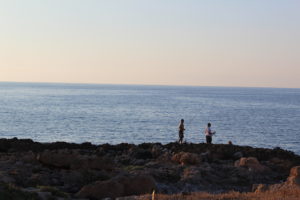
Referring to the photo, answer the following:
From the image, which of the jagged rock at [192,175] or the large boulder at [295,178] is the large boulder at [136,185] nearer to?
the jagged rock at [192,175]

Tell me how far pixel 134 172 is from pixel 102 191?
4.73m

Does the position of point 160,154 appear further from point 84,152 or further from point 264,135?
A: point 264,135

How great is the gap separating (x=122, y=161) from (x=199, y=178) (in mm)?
5457

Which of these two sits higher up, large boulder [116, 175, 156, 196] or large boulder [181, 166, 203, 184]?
large boulder [116, 175, 156, 196]

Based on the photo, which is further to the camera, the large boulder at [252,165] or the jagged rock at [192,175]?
the large boulder at [252,165]

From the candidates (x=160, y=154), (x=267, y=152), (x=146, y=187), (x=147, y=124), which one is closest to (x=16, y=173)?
(x=146, y=187)

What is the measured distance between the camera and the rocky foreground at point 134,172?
631 inches

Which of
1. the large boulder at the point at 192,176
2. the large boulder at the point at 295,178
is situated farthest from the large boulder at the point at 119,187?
the large boulder at the point at 295,178

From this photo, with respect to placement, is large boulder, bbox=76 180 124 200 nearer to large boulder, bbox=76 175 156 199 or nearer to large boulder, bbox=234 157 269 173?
large boulder, bbox=76 175 156 199

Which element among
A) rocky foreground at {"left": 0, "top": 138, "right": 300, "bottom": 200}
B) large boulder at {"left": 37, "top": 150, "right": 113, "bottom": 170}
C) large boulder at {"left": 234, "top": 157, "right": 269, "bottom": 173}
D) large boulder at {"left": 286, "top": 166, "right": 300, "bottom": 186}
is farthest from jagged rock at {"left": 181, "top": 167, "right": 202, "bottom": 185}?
large boulder at {"left": 286, "top": 166, "right": 300, "bottom": 186}

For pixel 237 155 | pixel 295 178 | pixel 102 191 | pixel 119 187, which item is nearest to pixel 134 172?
pixel 119 187

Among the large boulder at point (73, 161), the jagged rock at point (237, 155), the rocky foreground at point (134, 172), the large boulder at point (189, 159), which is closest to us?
the rocky foreground at point (134, 172)

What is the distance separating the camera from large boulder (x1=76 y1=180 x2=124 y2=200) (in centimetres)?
1566

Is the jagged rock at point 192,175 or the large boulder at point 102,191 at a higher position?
the large boulder at point 102,191
